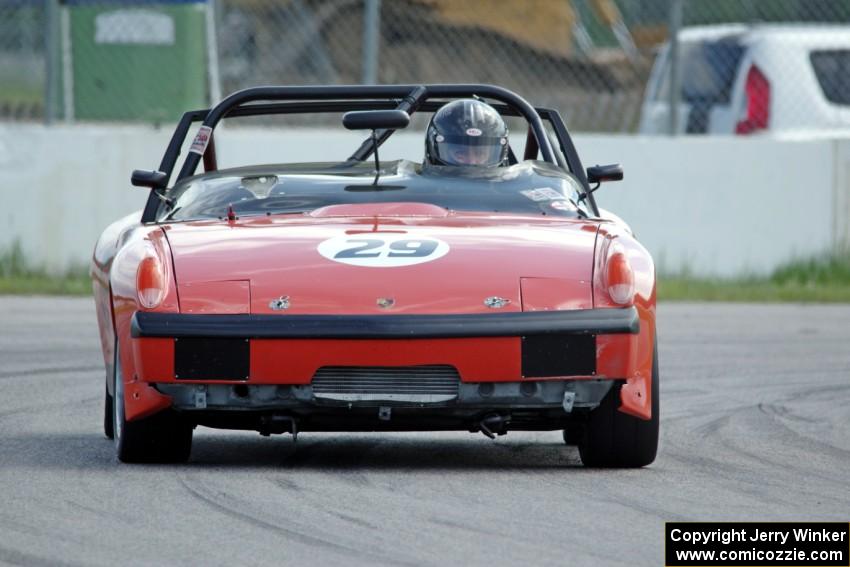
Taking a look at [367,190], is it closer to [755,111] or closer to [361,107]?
[361,107]

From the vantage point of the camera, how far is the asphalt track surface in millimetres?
4641

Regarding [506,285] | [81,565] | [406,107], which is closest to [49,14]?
[406,107]

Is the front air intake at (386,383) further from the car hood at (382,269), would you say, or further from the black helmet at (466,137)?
the black helmet at (466,137)

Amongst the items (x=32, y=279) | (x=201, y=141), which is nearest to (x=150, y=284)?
(x=201, y=141)

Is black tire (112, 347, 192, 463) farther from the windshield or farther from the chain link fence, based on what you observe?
the chain link fence

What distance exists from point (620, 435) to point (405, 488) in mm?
833

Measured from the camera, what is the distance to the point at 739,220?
1322 cm

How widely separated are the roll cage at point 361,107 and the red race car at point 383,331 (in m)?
0.99

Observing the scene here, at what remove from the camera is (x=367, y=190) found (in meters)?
6.92

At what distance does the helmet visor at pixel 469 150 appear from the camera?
7312 millimetres

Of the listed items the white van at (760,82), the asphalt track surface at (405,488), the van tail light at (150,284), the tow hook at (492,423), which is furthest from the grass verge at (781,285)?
the van tail light at (150,284)

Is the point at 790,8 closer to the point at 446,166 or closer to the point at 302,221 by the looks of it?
the point at 446,166

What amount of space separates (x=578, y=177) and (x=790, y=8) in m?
6.85

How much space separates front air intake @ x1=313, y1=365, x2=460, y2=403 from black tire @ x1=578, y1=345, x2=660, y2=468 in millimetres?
571
